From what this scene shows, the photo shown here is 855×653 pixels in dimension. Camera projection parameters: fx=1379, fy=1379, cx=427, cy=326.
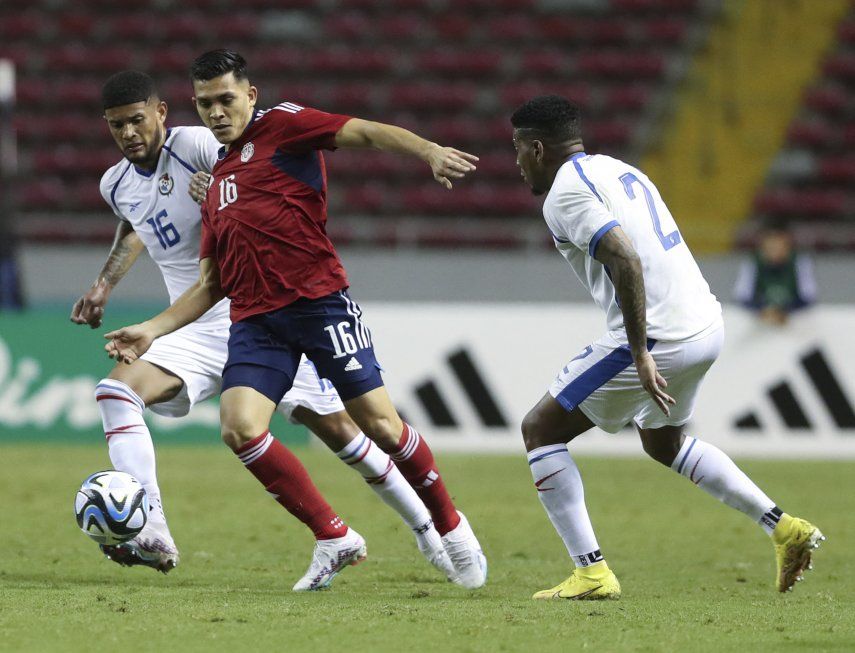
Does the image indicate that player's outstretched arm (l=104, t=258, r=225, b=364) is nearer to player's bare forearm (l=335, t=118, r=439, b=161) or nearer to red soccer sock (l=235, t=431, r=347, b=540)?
red soccer sock (l=235, t=431, r=347, b=540)

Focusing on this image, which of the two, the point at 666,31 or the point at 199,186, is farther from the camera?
the point at 666,31

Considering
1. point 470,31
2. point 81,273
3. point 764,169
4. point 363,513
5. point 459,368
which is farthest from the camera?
point 470,31

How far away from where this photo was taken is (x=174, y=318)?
626 centimetres

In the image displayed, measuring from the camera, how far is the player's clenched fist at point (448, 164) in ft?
17.6

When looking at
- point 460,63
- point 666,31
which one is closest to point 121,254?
point 460,63

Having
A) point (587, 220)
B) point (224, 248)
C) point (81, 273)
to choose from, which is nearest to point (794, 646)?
point (587, 220)

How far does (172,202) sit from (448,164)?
6.70 feet

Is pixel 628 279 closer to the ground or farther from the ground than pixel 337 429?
farther from the ground

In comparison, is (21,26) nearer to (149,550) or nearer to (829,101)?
(829,101)

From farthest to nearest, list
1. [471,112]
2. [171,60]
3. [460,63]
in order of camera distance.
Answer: [171,60] < [460,63] < [471,112]

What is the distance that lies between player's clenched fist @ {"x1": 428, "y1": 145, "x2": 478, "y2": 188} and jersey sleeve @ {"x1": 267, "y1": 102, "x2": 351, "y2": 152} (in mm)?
698

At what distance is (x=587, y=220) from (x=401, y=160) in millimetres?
15183

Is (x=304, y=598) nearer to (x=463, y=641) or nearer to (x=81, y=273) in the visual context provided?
(x=463, y=641)

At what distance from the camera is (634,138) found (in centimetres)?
2050
